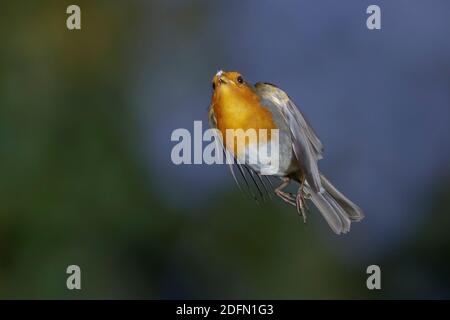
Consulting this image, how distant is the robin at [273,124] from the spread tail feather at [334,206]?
2cm

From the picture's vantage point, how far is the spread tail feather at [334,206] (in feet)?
11.0

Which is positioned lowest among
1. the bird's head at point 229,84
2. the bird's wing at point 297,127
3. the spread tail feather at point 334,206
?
the spread tail feather at point 334,206

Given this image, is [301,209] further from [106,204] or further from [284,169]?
[106,204]

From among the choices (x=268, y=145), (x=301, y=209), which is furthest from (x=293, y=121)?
(x=301, y=209)

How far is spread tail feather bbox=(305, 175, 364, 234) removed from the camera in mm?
3359

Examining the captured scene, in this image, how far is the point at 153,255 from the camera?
3.82 meters

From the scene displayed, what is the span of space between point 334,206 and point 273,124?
0.38 metres

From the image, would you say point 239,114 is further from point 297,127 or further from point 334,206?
point 334,206

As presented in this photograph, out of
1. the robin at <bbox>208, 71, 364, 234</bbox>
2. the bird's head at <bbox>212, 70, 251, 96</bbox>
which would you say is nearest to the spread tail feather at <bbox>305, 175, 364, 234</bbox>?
the robin at <bbox>208, 71, 364, 234</bbox>

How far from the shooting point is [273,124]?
3.21 m

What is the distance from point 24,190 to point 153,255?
55 centimetres

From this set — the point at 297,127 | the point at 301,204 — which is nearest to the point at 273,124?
the point at 297,127

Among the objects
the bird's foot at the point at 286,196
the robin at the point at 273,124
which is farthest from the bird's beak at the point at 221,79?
the bird's foot at the point at 286,196

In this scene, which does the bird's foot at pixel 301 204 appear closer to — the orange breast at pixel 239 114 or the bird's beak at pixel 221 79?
the orange breast at pixel 239 114
